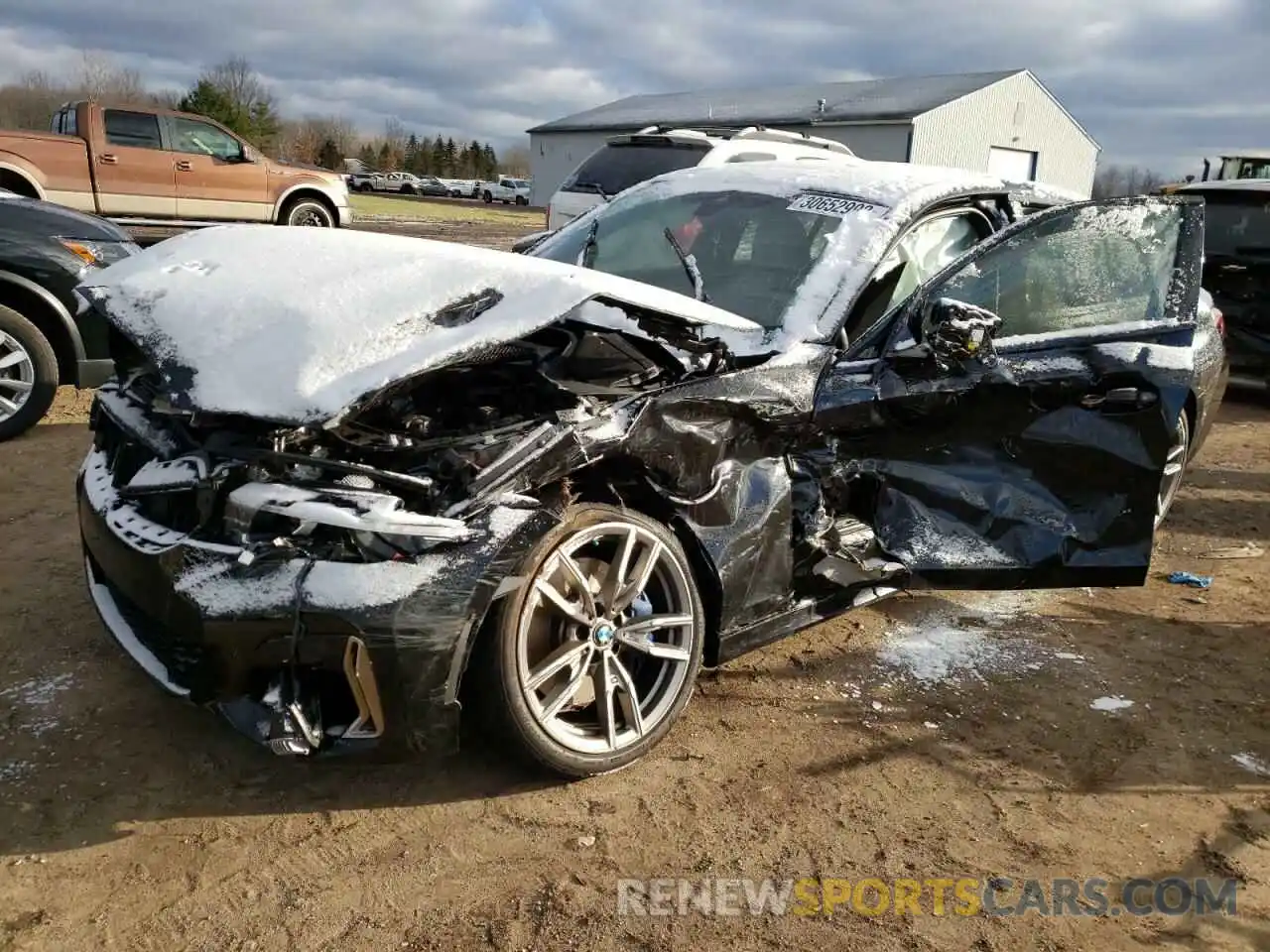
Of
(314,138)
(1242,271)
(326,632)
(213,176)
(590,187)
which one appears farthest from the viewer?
(314,138)

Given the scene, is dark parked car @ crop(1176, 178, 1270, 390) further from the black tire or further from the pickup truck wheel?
the pickup truck wheel

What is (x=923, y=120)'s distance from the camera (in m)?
30.7

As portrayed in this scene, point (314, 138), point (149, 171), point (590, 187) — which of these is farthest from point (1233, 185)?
point (314, 138)

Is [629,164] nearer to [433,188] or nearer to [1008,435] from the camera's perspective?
[1008,435]

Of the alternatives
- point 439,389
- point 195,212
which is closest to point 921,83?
point 195,212

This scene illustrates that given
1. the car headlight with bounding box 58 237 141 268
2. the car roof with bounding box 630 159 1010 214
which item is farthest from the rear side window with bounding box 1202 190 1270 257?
the car headlight with bounding box 58 237 141 268

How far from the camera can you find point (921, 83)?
3612cm

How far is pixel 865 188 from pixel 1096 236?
98 centimetres

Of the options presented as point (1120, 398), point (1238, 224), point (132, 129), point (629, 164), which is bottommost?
point (1120, 398)

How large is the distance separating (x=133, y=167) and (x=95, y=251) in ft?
25.2

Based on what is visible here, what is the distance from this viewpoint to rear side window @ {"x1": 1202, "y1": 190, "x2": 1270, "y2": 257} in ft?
24.5

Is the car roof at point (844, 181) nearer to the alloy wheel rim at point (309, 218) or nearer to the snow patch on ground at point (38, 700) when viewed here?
the snow patch on ground at point (38, 700)

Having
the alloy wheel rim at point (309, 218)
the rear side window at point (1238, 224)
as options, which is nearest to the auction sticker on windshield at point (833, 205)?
the rear side window at point (1238, 224)

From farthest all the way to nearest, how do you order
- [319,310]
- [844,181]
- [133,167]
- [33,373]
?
[133,167], [33,373], [844,181], [319,310]
